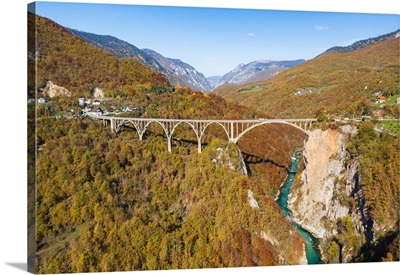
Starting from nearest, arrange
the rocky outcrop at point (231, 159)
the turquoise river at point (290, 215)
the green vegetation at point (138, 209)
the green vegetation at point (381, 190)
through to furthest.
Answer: the green vegetation at point (138, 209), the green vegetation at point (381, 190), the turquoise river at point (290, 215), the rocky outcrop at point (231, 159)

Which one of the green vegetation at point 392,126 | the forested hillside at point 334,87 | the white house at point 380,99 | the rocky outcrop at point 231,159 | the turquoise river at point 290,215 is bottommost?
the turquoise river at point 290,215

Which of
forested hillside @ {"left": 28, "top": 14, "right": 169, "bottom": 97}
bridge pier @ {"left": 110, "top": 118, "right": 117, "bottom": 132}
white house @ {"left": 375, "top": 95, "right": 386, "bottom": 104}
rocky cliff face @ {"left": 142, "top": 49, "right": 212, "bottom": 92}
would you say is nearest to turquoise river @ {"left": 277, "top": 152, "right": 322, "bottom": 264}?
white house @ {"left": 375, "top": 95, "right": 386, "bottom": 104}

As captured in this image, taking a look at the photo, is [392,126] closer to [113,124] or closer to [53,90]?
[113,124]

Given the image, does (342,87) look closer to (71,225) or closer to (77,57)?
(77,57)

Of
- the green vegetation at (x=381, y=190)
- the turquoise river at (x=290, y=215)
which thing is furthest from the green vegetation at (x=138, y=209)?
the green vegetation at (x=381, y=190)

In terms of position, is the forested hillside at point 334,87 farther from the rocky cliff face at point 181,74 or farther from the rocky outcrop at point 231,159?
the rocky outcrop at point 231,159

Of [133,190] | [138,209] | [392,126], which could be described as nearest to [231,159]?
[133,190]
